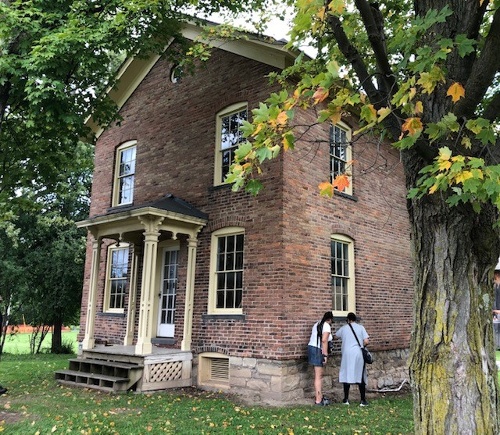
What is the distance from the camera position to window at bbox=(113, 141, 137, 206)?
44.4 feet

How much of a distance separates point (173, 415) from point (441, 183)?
5.88 m

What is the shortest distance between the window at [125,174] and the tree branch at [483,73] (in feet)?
34.3

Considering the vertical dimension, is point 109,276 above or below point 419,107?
below

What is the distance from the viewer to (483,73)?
14.1 feet

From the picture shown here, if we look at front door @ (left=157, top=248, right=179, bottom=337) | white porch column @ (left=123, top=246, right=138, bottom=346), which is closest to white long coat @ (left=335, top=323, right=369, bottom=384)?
front door @ (left=157, top=248, right=179, bottom=337)

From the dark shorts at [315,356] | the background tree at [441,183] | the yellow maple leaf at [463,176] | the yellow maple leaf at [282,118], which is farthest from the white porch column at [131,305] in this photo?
the yellow maple leaf at [463,176]

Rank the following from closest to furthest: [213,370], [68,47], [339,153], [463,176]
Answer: [463,176] → [68,47] → [213,370] → [339,153]

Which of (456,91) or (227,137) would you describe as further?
(227,137)

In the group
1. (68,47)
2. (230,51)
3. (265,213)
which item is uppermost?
(230,51)

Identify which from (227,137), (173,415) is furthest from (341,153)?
(173,415)

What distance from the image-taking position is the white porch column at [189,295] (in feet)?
34.7

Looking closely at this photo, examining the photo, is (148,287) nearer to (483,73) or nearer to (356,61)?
(356,61)

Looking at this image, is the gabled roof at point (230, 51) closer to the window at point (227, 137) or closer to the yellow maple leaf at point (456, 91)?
the window at point (227, 137)

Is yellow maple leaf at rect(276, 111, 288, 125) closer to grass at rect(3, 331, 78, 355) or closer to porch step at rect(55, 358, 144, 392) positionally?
porch step at rect(55, 358, 144, 392)
